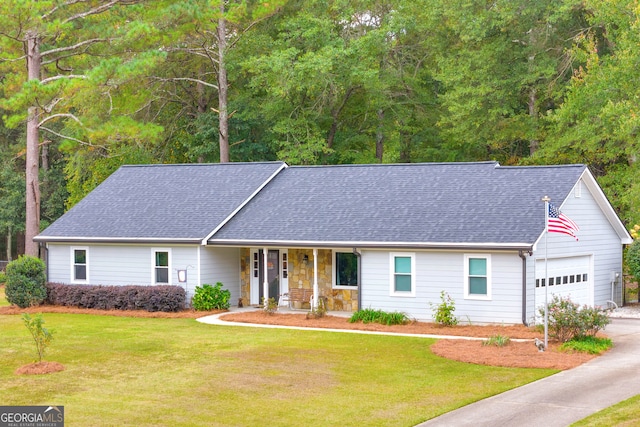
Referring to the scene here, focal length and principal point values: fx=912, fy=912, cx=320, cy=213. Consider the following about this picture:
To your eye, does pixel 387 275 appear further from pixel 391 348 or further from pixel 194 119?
pixel 194 119

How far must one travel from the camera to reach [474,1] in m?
41.7

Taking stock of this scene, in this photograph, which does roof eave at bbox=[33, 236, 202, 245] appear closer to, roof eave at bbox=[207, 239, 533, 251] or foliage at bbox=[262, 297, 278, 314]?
roof eave at bbox=[207, 239, 533, 251]

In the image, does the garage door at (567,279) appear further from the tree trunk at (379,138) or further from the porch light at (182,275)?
the tree trunk at (379,138)

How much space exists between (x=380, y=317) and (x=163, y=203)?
10324 mm

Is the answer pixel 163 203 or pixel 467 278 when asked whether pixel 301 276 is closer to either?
pixel 163 203

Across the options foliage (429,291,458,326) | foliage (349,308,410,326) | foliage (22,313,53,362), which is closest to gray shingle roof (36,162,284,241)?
foliage (349,308,410,326)

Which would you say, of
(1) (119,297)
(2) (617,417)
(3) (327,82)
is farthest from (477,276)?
(3) (327,82)

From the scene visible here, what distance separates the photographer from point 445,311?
25.5m

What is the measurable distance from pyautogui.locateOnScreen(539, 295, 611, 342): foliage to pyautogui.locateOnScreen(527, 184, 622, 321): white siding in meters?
4.13

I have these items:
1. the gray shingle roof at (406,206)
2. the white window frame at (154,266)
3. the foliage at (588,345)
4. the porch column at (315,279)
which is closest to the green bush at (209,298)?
the white window frame at (154,266)

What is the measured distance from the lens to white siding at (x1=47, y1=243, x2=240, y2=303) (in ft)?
98.2

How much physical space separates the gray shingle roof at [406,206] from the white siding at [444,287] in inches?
24.9

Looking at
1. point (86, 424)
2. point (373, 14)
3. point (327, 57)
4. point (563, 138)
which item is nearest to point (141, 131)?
Answer: point (327, 57)

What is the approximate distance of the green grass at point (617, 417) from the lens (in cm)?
1400
